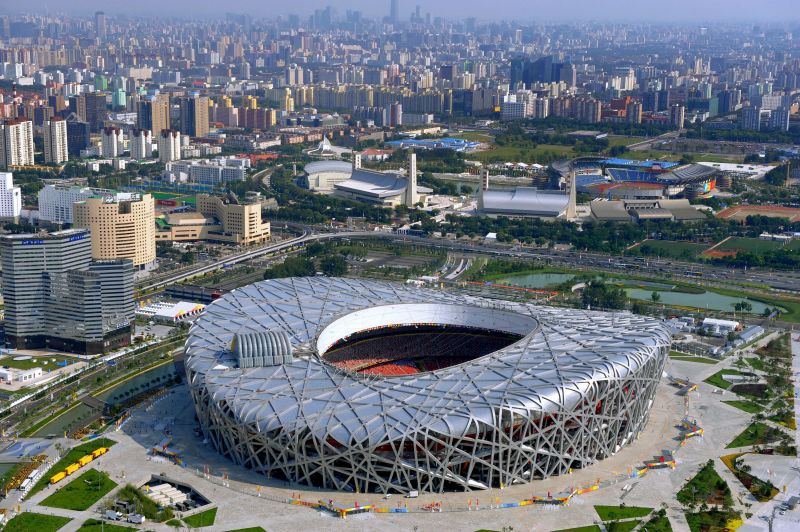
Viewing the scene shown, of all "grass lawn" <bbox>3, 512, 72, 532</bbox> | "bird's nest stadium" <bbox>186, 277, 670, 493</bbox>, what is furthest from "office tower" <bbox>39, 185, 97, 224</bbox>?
"grass lawn" <bbox>3, 512, 72, 532</bbox>

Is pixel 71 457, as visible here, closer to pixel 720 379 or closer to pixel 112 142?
pixel 720 379

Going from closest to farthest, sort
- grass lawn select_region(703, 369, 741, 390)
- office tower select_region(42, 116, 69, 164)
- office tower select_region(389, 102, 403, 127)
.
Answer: grass lawn select_region(703, 369, 741, 390)
office tower select_region(42, 116, 69, 164)
office tower select_region(389, 102, 403, 127)

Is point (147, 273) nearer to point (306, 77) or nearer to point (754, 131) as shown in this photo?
point (754, 131)

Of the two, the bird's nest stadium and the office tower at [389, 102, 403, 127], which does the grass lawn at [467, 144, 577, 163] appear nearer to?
the office tower at [389, 102, 403, 127]

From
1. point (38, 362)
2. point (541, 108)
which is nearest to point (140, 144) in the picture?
point (541, 108)

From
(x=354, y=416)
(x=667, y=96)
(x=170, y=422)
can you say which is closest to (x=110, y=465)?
(x=170, y=422)

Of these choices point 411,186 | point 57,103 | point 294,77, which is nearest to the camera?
point 411,186

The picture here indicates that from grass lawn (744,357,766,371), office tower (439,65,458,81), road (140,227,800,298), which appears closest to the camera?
grass lawn (744,357,766,371)

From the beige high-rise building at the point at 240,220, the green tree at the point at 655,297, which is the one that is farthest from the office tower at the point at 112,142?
the green tree at the point at 655,297
